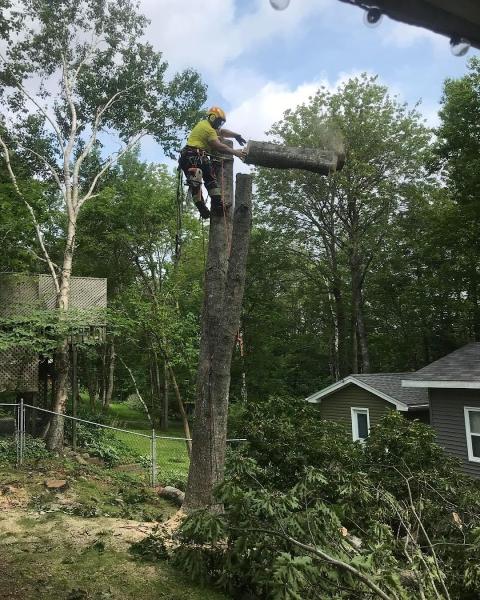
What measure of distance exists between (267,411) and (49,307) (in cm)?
983

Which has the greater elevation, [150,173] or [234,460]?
[150,173]

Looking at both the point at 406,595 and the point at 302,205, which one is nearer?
the point at 406,595

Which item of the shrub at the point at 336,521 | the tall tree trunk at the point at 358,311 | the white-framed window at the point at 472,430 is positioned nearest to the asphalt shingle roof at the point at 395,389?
the white-framed window at the point at 472,430

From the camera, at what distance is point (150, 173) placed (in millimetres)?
29031

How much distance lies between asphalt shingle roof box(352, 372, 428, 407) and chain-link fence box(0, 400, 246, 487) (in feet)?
20.1

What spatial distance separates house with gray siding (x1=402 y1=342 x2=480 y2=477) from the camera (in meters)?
12.8

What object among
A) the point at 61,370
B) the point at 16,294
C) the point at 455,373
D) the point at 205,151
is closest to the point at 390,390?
the point at 455,373

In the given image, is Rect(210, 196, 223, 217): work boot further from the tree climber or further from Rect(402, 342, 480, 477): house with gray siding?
Rect(402, 342, 480, 477): house with gray siding

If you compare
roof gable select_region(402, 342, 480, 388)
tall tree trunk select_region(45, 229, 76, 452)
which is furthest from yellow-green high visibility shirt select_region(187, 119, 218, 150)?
roof gable select_region(402, 342, 480, 388)

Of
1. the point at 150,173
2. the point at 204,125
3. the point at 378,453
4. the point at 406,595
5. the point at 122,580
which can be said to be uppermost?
A: the point at 150,173

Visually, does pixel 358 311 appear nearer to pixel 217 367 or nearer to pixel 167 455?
pixel 167 455

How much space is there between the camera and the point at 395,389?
17.0 metres

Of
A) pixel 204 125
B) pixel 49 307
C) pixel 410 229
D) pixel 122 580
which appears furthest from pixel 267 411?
pixel 410 229

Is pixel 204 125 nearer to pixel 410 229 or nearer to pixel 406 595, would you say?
pixel 406 595
